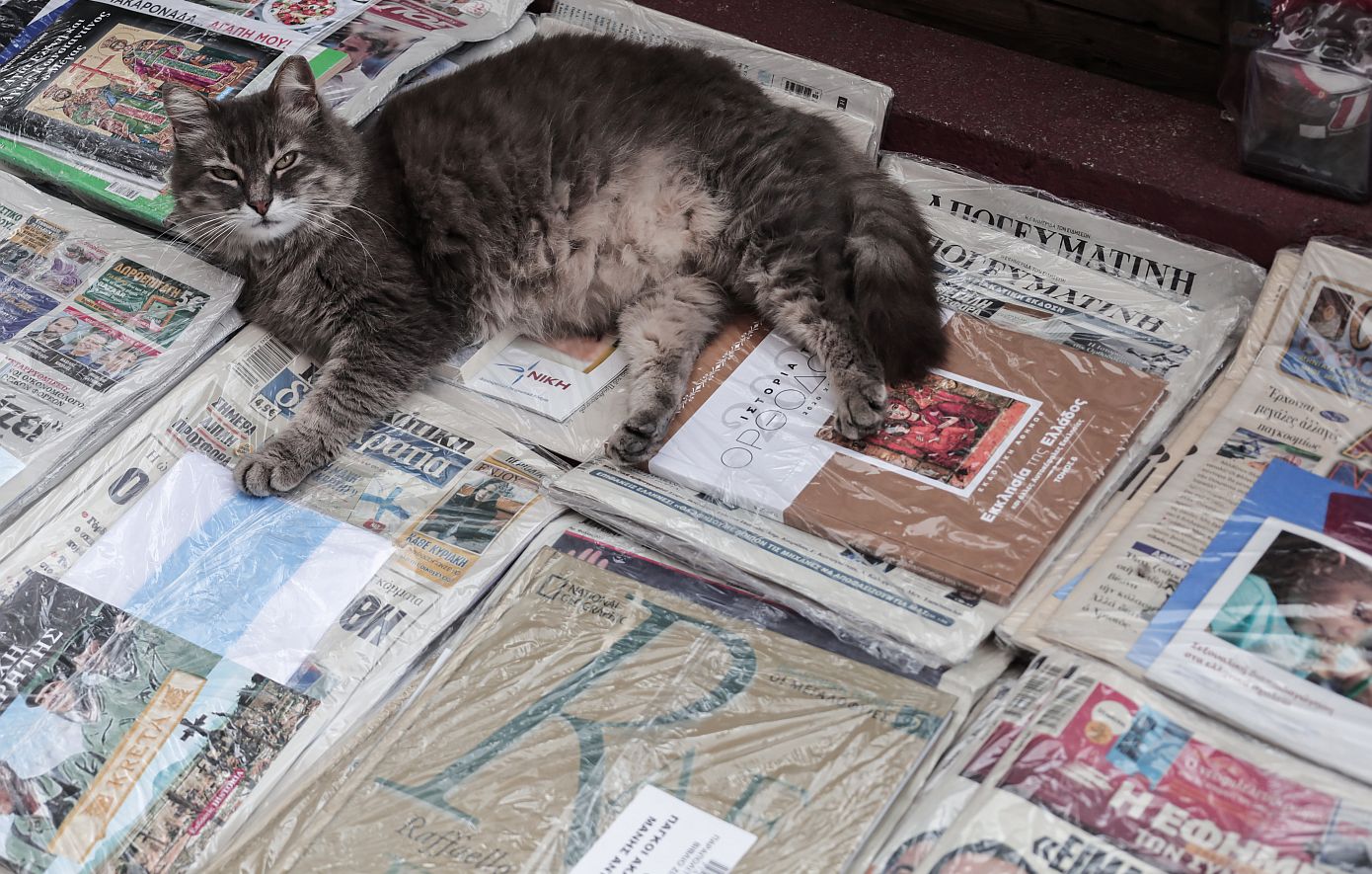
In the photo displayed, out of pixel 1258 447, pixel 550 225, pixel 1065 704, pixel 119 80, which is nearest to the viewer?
pixel 1065 704

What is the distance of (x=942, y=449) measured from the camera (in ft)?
6.12

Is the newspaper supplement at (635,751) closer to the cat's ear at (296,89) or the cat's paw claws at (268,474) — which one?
the cat's paw claws at (268,474)

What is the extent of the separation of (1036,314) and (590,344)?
0.82 m

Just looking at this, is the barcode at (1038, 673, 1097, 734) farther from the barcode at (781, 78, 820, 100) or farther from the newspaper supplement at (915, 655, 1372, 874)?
the barcode at (781, 78, 820, 100)

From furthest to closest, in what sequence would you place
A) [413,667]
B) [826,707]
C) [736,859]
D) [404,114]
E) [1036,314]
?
[404,114] → [1036,314] → [413,667] → [826,707] → [736,859]

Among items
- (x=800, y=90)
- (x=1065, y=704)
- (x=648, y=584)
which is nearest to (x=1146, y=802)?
(x=1065, y=704)

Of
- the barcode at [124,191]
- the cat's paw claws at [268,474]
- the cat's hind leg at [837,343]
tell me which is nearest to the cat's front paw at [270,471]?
the cat's paw claws at [268,474]

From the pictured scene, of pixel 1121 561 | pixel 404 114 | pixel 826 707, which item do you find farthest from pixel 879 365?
pixel 404 114

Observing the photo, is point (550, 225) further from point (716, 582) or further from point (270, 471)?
point (716, 582)

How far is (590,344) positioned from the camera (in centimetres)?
226

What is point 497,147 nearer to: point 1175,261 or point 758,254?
point 758,254

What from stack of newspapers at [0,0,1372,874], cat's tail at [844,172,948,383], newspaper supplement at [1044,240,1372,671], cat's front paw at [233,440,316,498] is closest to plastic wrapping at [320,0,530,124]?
A: stack of newspapers at [0,0,1372,874]

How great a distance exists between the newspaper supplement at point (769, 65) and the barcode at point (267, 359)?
96 centimetres

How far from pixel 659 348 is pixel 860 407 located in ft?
1.32
